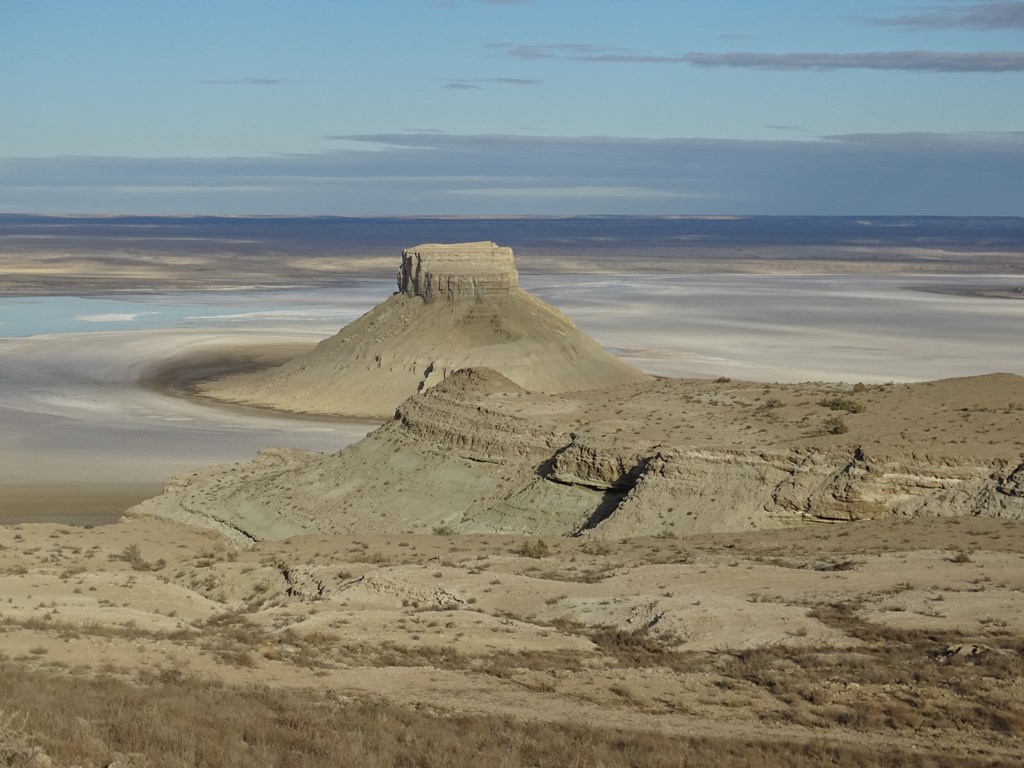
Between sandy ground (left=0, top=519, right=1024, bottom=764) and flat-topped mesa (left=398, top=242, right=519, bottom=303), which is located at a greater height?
flat-topped mesa (left=398, top=242, right=519, bottom=303)

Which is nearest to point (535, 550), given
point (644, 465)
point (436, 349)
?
point (644, 465)

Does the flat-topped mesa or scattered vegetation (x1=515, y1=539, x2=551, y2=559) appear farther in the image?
the flat-topped mesa

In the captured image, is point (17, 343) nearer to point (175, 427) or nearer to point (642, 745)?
point (175, 427)

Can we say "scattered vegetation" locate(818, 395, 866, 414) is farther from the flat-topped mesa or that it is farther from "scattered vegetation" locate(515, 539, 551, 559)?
the flat-topped mesa

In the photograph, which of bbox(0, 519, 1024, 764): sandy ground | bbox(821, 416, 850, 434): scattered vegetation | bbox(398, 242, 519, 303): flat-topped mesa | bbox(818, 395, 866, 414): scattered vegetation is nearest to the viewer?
bbox(0, 519, 1024, 764): sandy ground

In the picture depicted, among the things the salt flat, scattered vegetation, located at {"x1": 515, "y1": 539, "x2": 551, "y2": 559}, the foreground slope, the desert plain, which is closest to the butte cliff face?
the salt flat

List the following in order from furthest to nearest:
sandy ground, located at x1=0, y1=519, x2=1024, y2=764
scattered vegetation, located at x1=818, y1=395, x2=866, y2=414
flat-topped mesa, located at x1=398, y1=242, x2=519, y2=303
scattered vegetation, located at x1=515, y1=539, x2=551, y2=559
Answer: flat-topped mesa, located at x1=398, y1=242, x2=519, y2=303 < scattered vegetation, located at x1=818, y1=395, x2=866, y2=414 < scattered vegetation, located at x1=515, y1=539, x2=551, y2=559 < sandy ground, located at x1=0, y1=519, x2=1024, y2=764

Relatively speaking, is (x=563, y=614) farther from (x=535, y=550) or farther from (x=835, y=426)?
(x=835, y=426)
